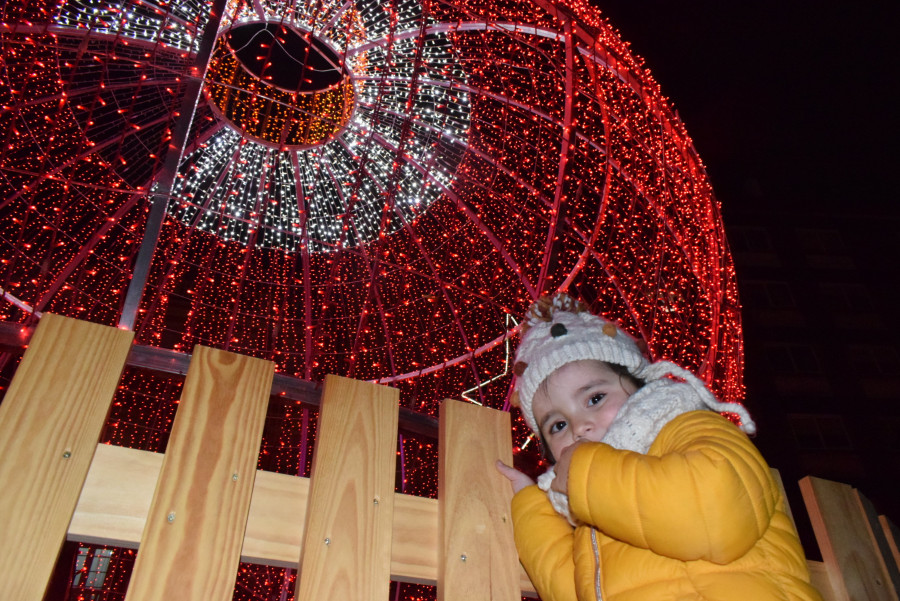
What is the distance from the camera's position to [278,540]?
3.34 feet

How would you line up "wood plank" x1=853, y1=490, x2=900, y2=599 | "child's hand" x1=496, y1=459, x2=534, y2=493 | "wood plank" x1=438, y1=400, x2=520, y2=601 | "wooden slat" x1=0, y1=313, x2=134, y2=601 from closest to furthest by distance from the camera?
1. "wooden slat" x1=0, y1=313, x2=134, y2=601
2. "wood plank" x1=438, y1=400, x2=520, y2=601
3. "child's hand" x1=496, y1=459, x2=534, y2=493
4. "wood plank" x1=853, y1=490, x2=900, y2=599

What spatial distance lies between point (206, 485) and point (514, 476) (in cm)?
60

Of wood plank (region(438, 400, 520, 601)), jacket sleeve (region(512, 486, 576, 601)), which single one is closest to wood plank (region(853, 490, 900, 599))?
jacket sleeve (region(512, 486, 576, 601))

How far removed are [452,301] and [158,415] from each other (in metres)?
2.17

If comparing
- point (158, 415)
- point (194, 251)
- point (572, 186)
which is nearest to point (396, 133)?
point (572, 186)

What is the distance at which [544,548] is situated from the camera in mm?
1218

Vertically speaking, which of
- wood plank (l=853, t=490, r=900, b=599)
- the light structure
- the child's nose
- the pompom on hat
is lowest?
wood plank (l=853, t=490, r=900, b=599)

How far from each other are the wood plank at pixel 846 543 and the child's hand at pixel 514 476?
2.67ft

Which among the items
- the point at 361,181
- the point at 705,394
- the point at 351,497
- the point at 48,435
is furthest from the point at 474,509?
the point at 361,181

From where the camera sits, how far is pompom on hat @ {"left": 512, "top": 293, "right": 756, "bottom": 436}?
58.9 inches

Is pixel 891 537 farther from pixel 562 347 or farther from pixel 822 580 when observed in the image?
pixel 562 347

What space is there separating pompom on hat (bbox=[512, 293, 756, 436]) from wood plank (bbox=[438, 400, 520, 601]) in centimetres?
21

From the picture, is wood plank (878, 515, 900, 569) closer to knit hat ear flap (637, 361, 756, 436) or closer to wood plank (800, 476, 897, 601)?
wood plank (800, 476, 897, 601)

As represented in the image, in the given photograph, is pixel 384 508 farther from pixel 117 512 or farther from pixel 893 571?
pixel 893 571
